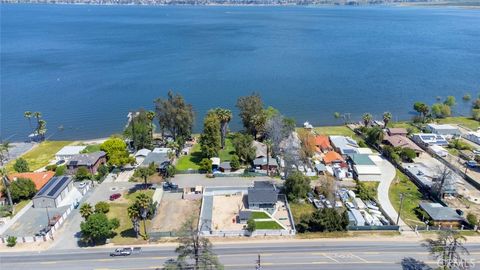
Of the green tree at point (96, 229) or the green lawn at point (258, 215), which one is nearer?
the green tree at point (96, 229)

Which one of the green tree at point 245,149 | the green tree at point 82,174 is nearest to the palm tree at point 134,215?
the green tree at point 82,174

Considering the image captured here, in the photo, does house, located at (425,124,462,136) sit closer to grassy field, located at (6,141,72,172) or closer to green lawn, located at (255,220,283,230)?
green lawn, located at (255,220,283,230)

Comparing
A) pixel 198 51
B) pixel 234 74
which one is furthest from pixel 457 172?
pixel 198 51

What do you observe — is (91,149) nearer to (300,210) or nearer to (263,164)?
(263,164)

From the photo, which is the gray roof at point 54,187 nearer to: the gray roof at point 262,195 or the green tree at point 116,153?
the green tree at point 116,153

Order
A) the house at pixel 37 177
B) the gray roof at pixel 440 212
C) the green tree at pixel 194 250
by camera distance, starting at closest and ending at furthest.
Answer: the green tree at pixel 194 250, the gray roof at pixel 440 212, the house at pixel 37 177

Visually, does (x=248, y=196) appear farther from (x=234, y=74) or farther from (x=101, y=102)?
(x=234, y=74)

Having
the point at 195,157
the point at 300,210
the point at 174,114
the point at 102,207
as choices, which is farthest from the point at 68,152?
the point at 300,210
